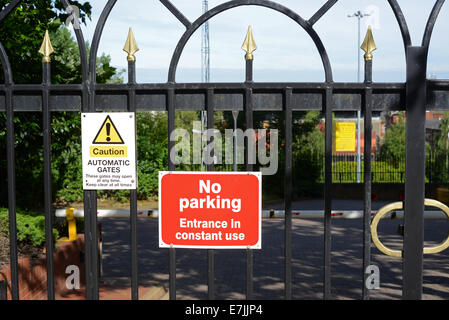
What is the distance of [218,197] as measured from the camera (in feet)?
10.1

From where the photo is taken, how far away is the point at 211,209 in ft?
10.1

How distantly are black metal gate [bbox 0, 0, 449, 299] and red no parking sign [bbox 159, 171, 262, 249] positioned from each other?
0.11 m

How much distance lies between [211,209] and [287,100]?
89 centimetres

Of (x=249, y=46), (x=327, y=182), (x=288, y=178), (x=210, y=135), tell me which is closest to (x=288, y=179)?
(x=288, y=178)

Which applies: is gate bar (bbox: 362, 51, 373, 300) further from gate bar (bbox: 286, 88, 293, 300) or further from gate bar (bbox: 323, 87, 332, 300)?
gate bar (bbox: 286, 88, 293, 300)

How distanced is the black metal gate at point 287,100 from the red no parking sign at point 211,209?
11 centimetres

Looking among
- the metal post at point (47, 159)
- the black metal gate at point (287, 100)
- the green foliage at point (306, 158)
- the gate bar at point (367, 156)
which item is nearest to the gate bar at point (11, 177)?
the black metal gate at point (287, 100)

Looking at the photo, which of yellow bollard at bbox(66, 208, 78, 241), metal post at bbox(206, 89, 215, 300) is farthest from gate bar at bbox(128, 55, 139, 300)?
yellow bollard at bbox(66, 208, 78, 241)

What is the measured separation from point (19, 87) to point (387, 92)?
99.8 inches

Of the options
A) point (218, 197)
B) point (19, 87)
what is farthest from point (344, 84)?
point (19, 87)

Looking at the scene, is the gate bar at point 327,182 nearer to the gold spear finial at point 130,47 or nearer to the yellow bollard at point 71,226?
the gold spear finial at point 130,47

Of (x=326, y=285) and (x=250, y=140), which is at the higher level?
(x=250, y=140)

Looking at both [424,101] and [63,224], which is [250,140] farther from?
[63,224]

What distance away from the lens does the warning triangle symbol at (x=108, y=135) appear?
314 cm
